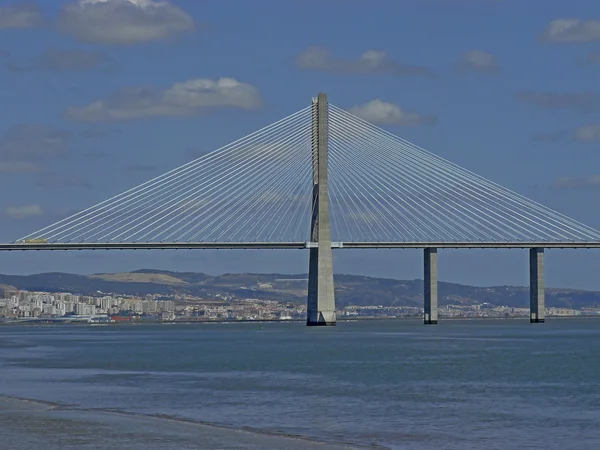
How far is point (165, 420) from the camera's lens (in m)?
28.9

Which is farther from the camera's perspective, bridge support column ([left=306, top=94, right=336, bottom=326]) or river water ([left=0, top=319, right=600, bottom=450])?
bridge support column ([left=306, top=94, right=336, bottom=326])

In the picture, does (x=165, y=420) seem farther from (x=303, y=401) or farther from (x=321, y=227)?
(x=321, y=227)

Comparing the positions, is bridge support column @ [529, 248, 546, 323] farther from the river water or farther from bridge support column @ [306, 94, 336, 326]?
the river water

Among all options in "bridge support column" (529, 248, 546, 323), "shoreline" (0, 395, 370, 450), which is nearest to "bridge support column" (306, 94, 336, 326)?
"bridge support column" (529, 248, 546, 323)

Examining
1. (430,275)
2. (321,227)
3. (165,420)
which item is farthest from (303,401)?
(430,275)

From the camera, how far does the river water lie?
84.8 feet

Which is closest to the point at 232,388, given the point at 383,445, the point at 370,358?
Result: the point at 383,445

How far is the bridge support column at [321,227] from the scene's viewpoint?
92312 millimetres

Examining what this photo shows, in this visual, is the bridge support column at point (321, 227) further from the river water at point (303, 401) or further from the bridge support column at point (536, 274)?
the river water at point (303, 401)

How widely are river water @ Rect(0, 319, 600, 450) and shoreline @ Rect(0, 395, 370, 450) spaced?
0.03 m

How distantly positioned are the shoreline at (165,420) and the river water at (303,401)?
0.03 meters

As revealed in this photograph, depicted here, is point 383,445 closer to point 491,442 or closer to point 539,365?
point 491,442

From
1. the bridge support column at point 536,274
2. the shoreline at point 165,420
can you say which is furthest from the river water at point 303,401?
the bridge support column at point 536,274

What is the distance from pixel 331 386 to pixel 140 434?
46.6 ft
